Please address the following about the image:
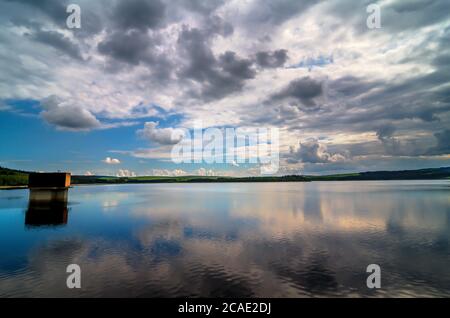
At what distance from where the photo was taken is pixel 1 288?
60.3ft

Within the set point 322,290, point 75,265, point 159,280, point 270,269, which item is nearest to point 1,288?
point 75,265
